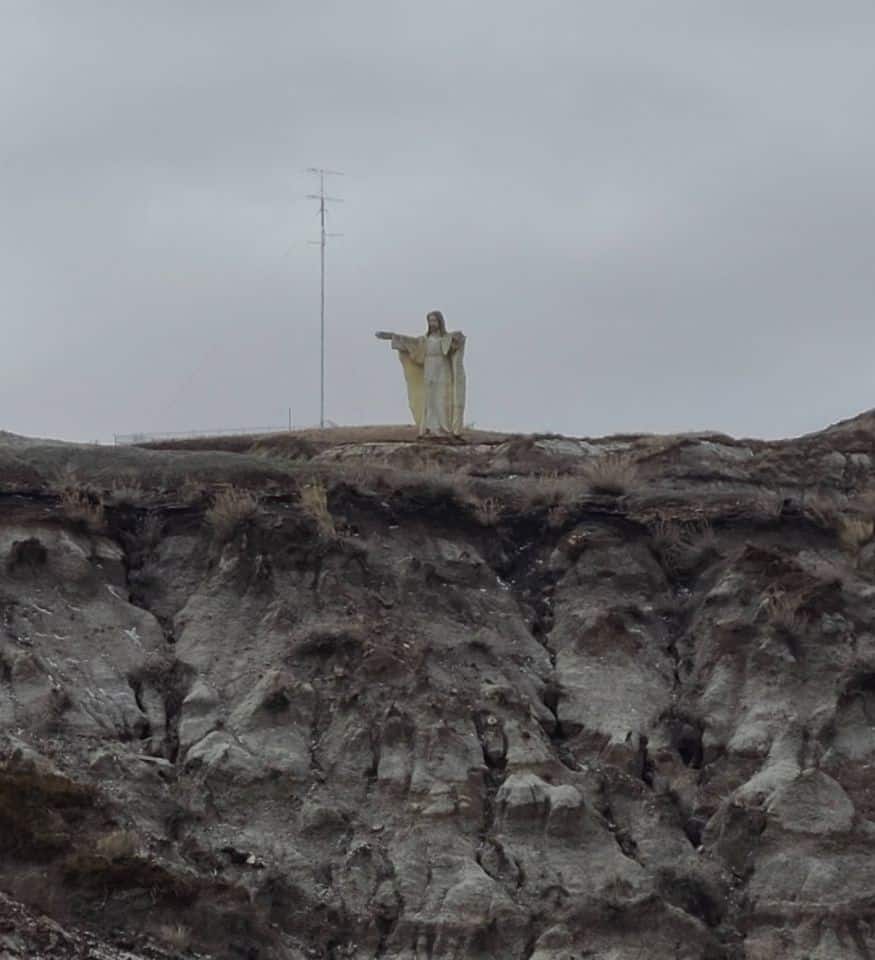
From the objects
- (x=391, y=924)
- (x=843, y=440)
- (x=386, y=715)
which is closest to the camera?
(x=391, y=924)

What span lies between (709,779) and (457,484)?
686 centimetres

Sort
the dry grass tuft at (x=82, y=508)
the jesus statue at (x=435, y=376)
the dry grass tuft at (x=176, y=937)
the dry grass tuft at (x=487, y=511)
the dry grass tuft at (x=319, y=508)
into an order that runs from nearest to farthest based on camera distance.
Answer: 1. the dry grass tuft at (x=176, y=937)
2. the dry grass tuft at (x=82, y=508)
3. the dry grass tuft at (x=319, y=508)
4. the dry grass tuft at (x=487, y=511)
5. the jesus statue at (x=435, y=376)

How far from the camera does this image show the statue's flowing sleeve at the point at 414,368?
43906mm

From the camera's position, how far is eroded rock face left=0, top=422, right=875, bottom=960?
3023 cm

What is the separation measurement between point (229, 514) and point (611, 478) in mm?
6136

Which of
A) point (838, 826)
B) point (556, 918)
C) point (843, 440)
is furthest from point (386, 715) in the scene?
point (843, 440)

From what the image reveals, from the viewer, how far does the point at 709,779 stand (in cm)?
3300

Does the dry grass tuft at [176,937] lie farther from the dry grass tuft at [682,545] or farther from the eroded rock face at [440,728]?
the dry grass tuft at [682,545]

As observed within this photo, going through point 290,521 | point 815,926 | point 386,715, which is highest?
point 290,521

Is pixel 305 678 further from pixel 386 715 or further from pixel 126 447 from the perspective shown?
pixel 126 447

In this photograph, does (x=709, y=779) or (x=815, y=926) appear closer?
(x=815, y=926)

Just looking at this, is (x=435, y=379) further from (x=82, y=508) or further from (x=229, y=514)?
(x=82, y=508)

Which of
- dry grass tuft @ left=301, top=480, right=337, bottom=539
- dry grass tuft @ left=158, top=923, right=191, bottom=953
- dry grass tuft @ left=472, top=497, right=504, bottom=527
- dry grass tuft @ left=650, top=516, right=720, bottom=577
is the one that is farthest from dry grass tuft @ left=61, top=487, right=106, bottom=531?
dry grass tuft @ left=158, top=923, right=191, bottom=953

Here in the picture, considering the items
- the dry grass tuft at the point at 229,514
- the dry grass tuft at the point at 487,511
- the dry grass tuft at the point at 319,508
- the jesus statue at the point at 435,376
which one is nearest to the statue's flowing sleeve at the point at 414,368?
the jesus statue at the point at 435,376
